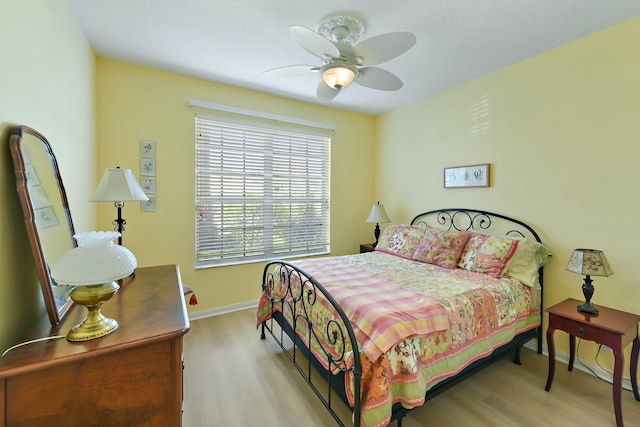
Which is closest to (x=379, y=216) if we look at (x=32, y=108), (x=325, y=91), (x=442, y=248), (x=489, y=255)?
(x=442, y=248)

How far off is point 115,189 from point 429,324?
83.8 inches

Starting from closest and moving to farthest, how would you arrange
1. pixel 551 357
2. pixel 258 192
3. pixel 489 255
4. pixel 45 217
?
1. pixel 45 217
2. pixel 551 357
3. pixel 489 255
4. pixel 258 192

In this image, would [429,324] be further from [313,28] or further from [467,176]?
[313,28]

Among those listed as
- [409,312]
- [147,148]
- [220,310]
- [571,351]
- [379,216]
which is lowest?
[220,310]

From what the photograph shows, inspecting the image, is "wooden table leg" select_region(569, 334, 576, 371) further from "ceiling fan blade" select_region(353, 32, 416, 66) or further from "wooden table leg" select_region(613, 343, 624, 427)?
"ceiling fan blade" select_region(353, 32, 416, 66)

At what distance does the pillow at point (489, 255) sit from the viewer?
2369 millimetres

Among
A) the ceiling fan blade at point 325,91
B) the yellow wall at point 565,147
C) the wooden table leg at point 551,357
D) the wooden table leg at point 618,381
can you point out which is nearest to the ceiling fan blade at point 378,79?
the ceiling fan blade at point 325,91

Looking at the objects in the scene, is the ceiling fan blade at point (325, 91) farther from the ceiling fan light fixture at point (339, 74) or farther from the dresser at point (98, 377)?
the dresser at point (98, 377)

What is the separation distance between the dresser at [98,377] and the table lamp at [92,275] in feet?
0.16

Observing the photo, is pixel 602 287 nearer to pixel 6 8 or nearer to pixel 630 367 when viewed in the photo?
pixel 630 367

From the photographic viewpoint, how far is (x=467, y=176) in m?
3.10

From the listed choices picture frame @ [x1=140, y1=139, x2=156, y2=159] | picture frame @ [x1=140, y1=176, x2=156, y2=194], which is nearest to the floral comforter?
picture frame @ [x1=140, y1=176, x2=156, y2=194]

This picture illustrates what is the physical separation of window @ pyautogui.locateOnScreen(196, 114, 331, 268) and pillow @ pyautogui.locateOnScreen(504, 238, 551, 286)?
236cm

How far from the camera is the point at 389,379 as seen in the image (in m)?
1.37
